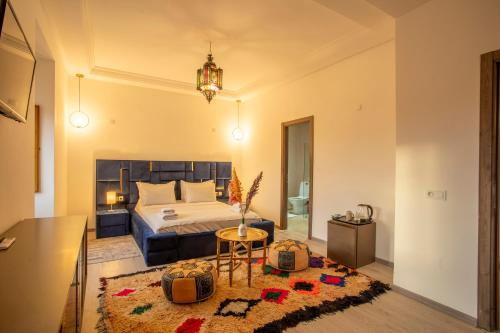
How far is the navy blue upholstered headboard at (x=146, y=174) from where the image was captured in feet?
16.2

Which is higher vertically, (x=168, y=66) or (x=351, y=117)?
(x=168, y=66)

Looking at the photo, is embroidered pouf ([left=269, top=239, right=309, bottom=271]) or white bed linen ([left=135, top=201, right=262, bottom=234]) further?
white bed linen ([left=135, top=201, right=262, bottom=234])

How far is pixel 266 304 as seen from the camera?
2441mm

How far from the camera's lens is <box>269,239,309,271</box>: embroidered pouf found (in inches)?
122

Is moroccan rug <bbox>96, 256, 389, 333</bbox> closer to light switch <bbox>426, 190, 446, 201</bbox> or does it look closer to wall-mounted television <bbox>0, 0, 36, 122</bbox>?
light switch <bbox>426, 190, 446, 201</bbox>

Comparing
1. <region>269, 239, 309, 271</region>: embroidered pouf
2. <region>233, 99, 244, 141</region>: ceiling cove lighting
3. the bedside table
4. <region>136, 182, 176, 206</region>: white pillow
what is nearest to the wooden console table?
<region>269, 239, 309, 271</region>: embroidered pouf

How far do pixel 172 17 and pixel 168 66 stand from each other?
1599 millimetres

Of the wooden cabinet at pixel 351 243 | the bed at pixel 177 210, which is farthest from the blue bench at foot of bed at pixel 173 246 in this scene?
the wooden cabinet at pixel 351 243

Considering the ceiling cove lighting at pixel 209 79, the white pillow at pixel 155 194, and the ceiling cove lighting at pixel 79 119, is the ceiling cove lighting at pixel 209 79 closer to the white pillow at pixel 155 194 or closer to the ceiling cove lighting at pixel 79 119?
the white pillow at pixel 155 194

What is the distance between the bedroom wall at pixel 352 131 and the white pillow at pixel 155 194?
2071 millimetres

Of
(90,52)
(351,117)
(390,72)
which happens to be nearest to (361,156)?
(351,117)

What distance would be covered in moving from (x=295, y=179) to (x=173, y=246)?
474cm

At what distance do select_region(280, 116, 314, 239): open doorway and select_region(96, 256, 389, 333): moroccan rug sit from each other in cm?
212

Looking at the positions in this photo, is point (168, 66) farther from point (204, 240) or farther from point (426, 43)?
point (426, 43)
